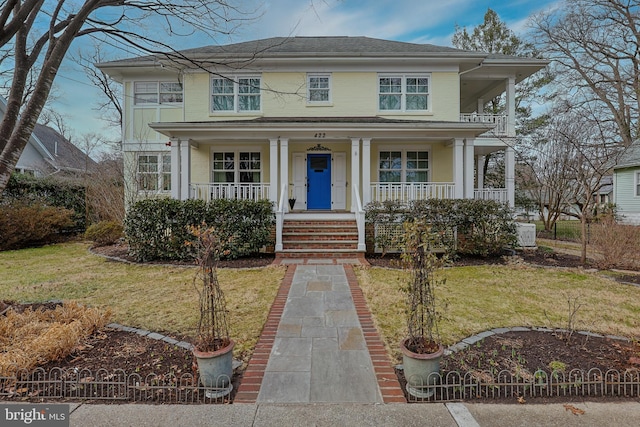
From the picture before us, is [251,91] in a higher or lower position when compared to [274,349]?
higher

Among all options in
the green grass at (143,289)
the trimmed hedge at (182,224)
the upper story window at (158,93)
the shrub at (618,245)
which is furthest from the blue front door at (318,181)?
the shrub at (618,245)

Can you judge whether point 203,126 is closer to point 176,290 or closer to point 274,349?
point 176,290

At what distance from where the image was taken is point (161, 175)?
13.3 m

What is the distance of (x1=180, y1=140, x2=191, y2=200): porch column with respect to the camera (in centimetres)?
1052

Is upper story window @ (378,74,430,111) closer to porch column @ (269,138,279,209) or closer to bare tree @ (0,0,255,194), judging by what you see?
porch column @ (269,138,279,209)

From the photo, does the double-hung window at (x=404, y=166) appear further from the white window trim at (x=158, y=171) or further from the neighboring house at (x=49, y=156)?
the neighboring house at (x=49, y=156)

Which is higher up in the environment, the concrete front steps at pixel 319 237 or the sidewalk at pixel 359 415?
the concrete front steps at pixel 319 237

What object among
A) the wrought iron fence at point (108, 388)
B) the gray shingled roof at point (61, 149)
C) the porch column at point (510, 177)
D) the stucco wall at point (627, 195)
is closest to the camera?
the wrought iron fence at point (108, 388)

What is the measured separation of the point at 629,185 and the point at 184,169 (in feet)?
82.5

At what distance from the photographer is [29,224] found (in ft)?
37.7

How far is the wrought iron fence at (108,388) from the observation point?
286cm

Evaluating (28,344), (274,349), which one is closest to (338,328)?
(274,349)

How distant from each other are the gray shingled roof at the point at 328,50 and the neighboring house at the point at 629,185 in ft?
47.0

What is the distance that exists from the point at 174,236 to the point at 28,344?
5815 millimetres
